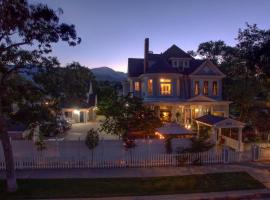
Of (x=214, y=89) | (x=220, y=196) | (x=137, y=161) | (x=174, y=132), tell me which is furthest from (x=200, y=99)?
(x=220, y=196)

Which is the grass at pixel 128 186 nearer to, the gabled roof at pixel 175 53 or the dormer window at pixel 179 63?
the dormer window at pixel 179 63

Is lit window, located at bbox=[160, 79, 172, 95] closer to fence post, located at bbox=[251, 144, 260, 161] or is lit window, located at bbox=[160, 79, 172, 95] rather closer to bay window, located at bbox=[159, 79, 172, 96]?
bay window, located at bbox=[159, 79, 172, 96]

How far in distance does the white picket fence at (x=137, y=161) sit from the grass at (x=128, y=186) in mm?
2444

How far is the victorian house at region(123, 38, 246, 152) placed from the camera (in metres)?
30.9

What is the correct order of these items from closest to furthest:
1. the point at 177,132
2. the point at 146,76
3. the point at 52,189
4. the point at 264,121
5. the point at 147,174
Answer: the point at 52,189 < the point at 147,174 < the point at 177,132 < the point at 264,121 < the point at 146,76

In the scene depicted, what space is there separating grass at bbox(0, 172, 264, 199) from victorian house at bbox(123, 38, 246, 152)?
49.3 feet

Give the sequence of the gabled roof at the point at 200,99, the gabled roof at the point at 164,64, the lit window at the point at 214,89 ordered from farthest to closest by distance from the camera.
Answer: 1. the lit window at the point at 214,89
2. the gabled roof at the point at 200,99
3. the gabled roof at the point at 164,64

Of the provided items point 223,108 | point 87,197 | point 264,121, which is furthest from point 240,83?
point 87,197

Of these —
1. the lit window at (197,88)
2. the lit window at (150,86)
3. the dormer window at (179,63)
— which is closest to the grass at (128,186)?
the lit window at (150,86)

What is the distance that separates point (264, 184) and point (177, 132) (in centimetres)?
683

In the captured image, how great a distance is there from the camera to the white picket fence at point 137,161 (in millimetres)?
17531

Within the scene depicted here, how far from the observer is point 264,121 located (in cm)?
2723

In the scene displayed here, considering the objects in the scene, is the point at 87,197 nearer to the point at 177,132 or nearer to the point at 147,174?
the point at 147,174

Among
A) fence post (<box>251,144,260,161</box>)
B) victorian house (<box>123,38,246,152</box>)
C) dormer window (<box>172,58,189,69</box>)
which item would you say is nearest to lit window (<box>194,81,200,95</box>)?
victorian house (<box>123,38,246,152</box>)
